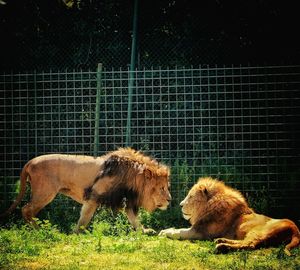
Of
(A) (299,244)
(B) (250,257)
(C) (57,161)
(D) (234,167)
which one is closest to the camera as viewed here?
(B) (250,257)

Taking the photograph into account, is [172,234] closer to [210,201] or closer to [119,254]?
[210,201]

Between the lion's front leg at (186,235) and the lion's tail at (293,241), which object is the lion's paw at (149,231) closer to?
the lion's front leg at (186,235)

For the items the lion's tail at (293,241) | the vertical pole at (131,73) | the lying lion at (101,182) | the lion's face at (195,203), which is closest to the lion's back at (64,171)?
the lying lion at (101,182)

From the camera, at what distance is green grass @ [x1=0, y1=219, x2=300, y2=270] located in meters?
4.67

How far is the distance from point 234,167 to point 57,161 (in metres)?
2.43

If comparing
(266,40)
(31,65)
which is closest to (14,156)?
(31,65)

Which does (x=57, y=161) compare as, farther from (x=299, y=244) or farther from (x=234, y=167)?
(x=299, y=244)

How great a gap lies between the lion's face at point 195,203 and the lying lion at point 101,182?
50 cm

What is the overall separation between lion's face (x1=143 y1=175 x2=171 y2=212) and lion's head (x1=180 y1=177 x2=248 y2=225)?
46 centimetres

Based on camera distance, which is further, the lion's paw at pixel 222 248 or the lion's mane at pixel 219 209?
the lion's mane at pixel 219 209

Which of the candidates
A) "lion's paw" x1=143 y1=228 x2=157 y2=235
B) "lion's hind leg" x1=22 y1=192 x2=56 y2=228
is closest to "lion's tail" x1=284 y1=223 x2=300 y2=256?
"lion's paw" x1=143 y1=228 x2=157 y2=235

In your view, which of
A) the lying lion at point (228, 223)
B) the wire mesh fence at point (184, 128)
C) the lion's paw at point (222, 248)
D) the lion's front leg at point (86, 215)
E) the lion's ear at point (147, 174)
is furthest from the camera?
the wire mesh fence at point (184, 128)

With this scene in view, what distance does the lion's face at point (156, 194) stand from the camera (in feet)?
22.1

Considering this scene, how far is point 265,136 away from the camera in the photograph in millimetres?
7852
